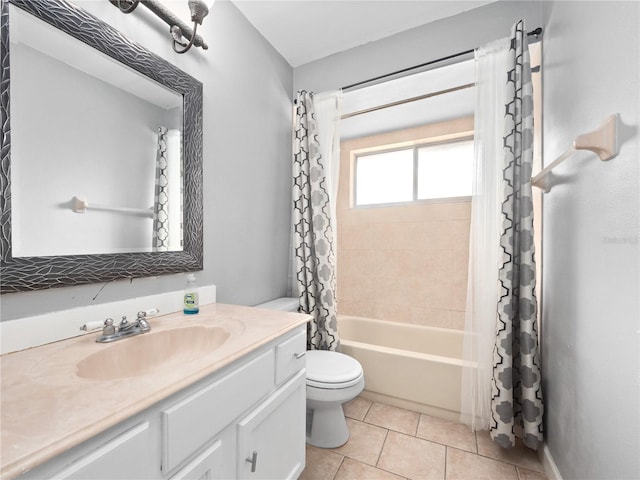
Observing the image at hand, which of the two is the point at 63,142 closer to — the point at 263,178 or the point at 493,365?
the point at 263,178

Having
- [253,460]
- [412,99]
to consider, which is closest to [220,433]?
[253,460]

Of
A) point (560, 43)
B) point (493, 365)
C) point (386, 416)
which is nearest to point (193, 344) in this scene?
point (386, 416)

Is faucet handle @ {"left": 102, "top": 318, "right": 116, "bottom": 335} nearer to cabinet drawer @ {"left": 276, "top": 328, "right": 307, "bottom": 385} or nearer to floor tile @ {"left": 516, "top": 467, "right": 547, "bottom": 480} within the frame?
cabinet drawer @ {"left": 276, "top": 328, "right": 307, "bottom": 385}

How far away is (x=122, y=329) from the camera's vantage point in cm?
95

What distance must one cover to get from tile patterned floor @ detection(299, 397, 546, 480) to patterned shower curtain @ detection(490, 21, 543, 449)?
11 centimetres

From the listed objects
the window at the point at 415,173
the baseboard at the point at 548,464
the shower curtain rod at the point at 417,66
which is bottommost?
the baseboard at the point at 548,464

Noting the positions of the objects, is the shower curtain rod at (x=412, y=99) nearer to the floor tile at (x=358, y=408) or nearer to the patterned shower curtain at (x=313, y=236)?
the patterned shower curtain at (x=313, y=236)

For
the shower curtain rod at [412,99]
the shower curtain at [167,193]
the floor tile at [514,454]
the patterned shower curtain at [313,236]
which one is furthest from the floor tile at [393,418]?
the shower curtain rod at [412,99]

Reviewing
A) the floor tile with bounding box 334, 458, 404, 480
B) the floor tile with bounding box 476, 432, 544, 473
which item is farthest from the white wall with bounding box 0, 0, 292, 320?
the floor tile with bounding box 476, 432, 544, 473

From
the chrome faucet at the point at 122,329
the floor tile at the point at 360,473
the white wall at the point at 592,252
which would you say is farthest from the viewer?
the floor tile at the point at 360,473

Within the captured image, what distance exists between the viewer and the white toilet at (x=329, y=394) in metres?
1.43

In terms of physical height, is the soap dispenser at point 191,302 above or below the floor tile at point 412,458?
above

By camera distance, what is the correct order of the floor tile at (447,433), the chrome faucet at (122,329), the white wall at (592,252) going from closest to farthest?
the white wall at (592,252) < the chrome faucet at (122,329) < the floor tile at (447,433)

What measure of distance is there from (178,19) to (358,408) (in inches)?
94.0
